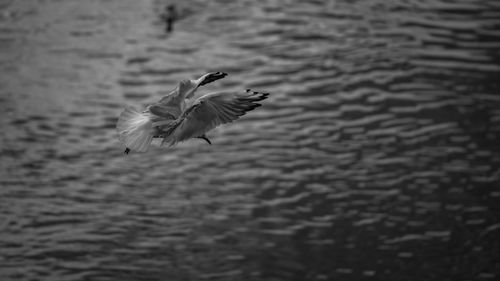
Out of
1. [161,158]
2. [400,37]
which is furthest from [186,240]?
[400,37]

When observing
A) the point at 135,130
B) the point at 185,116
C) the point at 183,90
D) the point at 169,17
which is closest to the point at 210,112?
the point at 185,116

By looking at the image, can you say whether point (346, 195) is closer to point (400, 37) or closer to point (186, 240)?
point (186, 240)

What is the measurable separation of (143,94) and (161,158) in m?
1.63

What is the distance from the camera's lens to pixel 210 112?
7.04 metres

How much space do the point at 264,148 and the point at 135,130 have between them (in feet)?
22.5

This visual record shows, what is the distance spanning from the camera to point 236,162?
13.5m

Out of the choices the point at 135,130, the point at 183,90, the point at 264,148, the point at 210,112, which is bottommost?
the point at 264,148

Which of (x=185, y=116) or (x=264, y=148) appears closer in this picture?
(x=185, y=116)

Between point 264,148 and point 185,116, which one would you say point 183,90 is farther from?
point 264,148

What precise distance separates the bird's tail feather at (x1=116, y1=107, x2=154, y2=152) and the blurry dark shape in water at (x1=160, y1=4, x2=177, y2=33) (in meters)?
9.76

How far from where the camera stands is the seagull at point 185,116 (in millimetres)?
6918

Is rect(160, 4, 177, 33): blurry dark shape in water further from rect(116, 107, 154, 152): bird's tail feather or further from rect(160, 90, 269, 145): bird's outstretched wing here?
rect(160, 90, 269, 145): bird's outstretched wing

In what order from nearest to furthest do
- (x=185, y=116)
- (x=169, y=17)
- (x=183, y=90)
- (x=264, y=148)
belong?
(x=185, y=116), (x=183, y=90), (x=264, y=148), (x=169, y=17)

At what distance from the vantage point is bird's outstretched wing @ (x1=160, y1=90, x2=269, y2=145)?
6.92 metres
